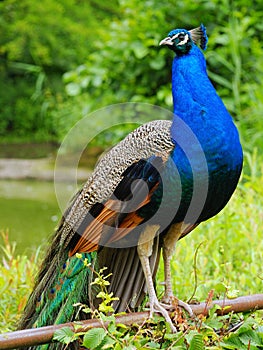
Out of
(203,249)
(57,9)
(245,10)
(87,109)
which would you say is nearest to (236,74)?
(245,10)

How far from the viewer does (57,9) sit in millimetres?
10867

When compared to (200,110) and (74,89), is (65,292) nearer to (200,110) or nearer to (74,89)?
(200,110)

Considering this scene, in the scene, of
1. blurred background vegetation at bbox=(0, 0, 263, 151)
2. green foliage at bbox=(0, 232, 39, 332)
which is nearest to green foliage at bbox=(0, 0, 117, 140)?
blurred background vegetation at bbox=(0, 0, 263, 151)

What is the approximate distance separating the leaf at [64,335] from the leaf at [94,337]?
1.7 inches

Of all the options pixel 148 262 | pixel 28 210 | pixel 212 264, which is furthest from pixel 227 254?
pixel 28 210

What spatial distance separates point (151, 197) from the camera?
6.77 feet

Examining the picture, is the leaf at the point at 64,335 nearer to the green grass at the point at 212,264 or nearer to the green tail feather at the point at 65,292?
the green tail feather at the point at 65,292

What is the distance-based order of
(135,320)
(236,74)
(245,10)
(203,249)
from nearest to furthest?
(135,320) < (203,249) < (236,74) < (245,10)

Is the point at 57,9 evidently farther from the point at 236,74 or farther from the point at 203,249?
the point at 203,249

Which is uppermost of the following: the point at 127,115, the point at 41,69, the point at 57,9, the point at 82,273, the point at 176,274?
the point at 57,9

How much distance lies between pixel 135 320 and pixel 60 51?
984 centimetres

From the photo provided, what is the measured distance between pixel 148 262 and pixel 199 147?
1.45ft

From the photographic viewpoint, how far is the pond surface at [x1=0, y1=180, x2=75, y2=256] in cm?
527

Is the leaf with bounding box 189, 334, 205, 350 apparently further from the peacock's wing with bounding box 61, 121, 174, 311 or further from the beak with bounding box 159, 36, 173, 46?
the beak with bounding box 159, 36, 173, 46
